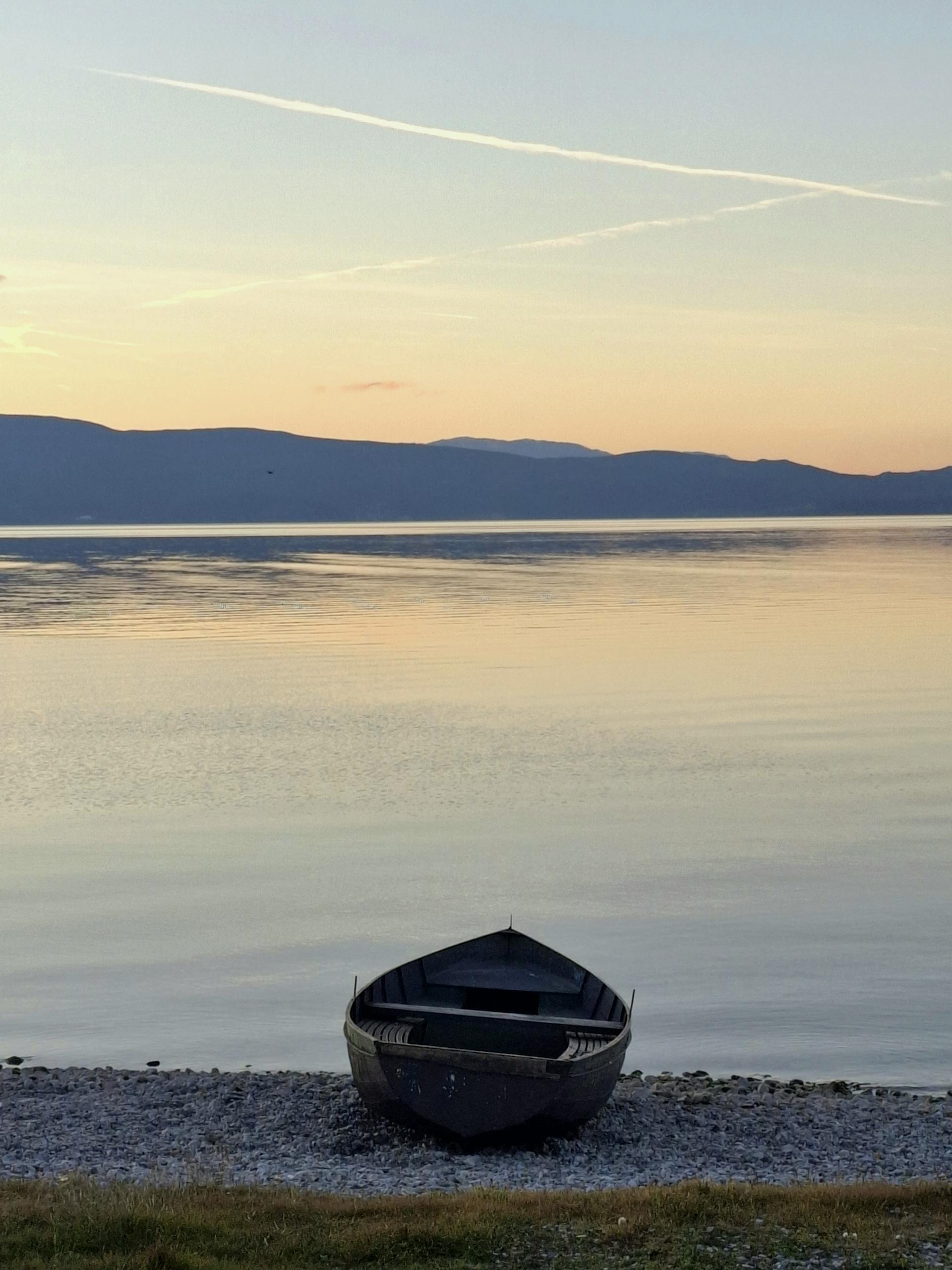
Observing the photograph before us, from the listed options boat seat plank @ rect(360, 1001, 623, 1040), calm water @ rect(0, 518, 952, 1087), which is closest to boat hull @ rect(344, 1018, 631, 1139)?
boat seat plank @ rect(360, 1001, 623, 1040)

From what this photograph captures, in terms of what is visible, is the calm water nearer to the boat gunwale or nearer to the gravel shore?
the gravel shore

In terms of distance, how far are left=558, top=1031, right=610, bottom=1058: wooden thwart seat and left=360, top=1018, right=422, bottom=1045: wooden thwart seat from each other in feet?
4.83

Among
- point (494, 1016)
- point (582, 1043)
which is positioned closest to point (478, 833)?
point (494, 1016)

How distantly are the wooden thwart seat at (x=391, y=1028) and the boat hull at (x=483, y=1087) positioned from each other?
33 cm

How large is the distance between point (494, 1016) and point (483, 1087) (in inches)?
52.2

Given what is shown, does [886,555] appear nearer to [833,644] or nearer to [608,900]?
[833,644]

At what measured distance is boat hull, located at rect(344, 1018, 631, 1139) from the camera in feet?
42.5

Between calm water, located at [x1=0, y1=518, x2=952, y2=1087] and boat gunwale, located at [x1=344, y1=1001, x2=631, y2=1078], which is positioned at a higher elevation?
boat gunwale, located at [x1=344, y1=1001, x2=631, y2=1078]

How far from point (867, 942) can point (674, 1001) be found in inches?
144

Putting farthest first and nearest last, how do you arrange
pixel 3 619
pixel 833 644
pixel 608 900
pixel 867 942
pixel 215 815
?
pixel 3 619 < pixel 833 644 < pixel 215 815 < pixel 608 900 < pixel 867 942

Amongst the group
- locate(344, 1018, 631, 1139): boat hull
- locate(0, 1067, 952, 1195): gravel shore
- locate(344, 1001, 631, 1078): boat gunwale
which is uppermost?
locate(344, 1001, 631, 1078): boat gunwale

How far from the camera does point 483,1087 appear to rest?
13.1 metres

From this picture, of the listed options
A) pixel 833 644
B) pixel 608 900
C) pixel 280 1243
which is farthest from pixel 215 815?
pixel 833 644

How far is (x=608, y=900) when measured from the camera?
71.4ft
